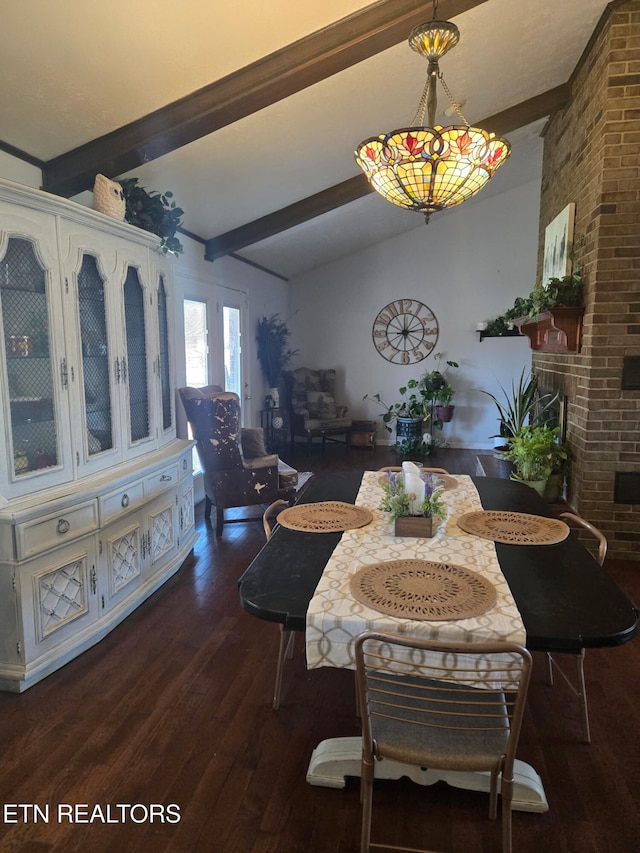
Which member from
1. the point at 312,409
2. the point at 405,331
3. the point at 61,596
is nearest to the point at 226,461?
the point at 61,596

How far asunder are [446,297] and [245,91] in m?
5.07

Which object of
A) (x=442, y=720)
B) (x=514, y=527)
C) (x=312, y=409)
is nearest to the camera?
(x=442, y=720)

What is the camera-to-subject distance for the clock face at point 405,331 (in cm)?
744

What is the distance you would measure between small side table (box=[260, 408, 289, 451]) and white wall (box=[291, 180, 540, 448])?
114 cm

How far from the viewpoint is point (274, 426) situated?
6.95 meters

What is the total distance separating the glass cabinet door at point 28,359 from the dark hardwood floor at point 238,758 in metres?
1.03

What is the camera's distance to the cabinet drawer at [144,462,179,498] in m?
2.99

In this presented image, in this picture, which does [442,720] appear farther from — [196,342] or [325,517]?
[196,342]

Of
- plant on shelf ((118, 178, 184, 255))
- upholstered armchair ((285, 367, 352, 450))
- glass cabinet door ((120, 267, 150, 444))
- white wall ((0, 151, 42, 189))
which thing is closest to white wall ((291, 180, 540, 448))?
upholstered armchair ((285, 367, 352, 450))

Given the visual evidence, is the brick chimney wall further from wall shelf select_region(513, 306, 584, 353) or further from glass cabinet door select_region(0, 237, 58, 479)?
glass cabinet door select_region(0, 237, 58, 479)

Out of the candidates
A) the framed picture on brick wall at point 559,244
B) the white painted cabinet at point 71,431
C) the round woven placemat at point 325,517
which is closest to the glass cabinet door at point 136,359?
the white painted cabinet at point 71,431

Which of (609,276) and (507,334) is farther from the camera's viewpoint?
(507,334)

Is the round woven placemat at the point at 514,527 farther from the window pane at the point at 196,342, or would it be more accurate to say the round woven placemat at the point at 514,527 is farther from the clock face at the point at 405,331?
the clock face at the point at 405,331

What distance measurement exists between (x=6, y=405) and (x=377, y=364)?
238 inches
